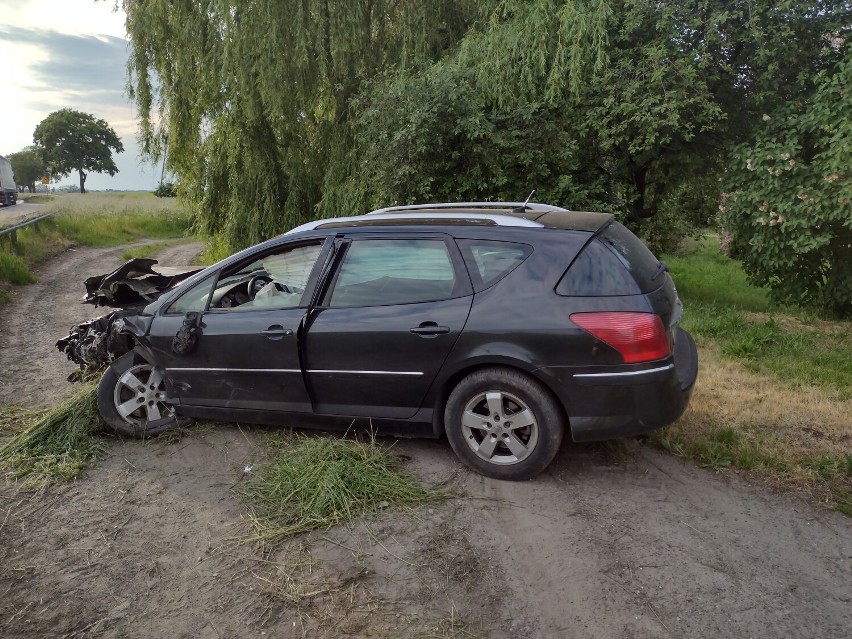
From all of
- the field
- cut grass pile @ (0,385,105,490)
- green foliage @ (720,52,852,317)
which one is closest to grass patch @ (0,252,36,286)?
the field

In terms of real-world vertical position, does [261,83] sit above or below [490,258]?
above

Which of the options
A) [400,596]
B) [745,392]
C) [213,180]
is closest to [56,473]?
[400,596]

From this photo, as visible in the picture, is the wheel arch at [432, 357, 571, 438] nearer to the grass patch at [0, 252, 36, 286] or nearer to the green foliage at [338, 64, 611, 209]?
the green foliage at [338, 64, 611, 209]

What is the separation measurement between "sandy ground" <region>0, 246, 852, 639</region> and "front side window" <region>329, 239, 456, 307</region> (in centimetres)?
115

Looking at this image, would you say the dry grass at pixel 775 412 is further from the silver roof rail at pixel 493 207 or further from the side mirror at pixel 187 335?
the side mirror at pixel 187 335

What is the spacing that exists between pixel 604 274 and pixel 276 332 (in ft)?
7.33

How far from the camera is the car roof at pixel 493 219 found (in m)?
4.14

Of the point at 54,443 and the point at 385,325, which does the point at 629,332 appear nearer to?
the point at 385,325

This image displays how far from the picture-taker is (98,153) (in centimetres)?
7562


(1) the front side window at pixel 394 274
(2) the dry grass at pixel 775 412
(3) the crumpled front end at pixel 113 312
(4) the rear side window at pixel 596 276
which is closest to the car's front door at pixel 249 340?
(1) the front side window at pixel 394 274

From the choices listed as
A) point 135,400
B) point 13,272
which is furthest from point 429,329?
point 13,272

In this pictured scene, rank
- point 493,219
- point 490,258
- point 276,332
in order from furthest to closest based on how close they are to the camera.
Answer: point 276,332
point 493,219
point 490,258

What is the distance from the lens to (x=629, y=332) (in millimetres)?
3627

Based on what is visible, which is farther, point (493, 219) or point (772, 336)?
point (772, 336)
